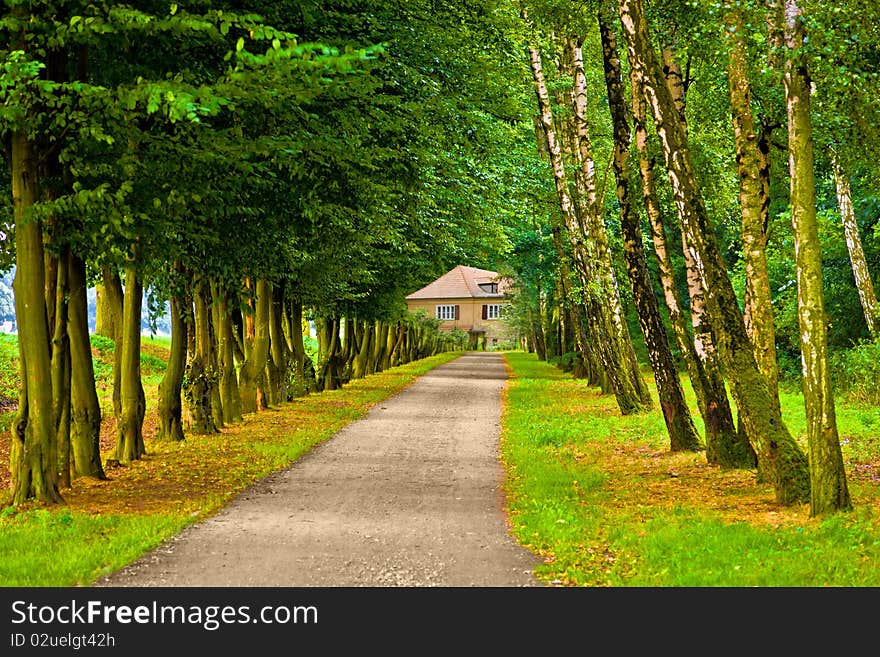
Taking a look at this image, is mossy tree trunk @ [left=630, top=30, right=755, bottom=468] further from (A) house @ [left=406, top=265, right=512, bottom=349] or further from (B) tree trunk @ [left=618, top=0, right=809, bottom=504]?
(A) house @ [left=406, top=265, right=512, bottom=349]

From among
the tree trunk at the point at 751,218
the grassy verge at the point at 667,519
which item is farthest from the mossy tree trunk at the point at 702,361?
the tree trunk at the point at 751,218

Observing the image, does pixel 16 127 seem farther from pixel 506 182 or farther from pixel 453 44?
pixel 506 182

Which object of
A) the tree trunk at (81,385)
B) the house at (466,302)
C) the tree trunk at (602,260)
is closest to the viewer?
the tree trunk at (81,385)

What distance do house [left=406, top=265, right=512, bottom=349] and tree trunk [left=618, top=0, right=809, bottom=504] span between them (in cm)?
10878

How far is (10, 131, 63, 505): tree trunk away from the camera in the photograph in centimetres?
1117

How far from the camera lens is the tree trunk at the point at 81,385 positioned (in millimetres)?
12781

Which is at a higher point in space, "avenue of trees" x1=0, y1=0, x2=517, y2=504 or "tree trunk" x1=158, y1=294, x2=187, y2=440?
"avenue of trees" x1=0, y1=0, x2=517, y2=504

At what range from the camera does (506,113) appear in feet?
59.6

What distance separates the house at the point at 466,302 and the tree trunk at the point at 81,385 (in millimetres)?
107254

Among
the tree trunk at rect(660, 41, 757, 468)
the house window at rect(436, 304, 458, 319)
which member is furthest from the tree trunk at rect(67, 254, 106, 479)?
the house window at rect(436, 304, 458, 319)

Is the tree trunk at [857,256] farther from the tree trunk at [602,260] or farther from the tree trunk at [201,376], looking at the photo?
the tree trunk at [201,376]
